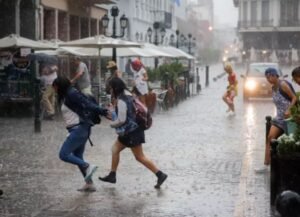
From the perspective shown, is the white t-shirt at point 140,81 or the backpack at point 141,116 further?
the white t-shirt at point 140,81

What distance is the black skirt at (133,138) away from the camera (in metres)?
9.84

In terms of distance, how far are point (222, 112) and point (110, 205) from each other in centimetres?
1572

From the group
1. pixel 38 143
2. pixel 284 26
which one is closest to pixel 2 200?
pixel 38 143

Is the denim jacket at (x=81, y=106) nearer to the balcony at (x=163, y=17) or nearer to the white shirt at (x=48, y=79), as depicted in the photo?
the white shirt at (x=48, y=79)

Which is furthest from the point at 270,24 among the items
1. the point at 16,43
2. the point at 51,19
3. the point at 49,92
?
the point at 49,92

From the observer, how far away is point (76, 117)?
9797mm

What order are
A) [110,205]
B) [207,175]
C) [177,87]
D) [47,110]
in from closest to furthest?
[110,205]
[207,175]
[47,110]
[177,87]

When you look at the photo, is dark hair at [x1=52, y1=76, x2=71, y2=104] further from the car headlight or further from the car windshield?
the car windshield

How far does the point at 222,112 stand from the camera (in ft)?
79.8

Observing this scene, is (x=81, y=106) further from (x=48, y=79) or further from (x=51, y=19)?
(x=51, y=19)

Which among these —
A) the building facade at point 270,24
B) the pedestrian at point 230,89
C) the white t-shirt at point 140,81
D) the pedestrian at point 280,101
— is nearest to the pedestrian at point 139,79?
the white t-shirt at point 140,81

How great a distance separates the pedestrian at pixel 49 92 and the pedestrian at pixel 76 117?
34.3ft

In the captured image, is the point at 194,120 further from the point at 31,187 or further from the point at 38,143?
the point at 31,187

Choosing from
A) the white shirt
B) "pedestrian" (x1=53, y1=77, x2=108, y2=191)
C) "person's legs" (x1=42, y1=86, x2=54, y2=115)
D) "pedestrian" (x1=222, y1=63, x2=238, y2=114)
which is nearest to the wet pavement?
"pedestrian" (x1=53, y1=77, x2=108, y2=191)
